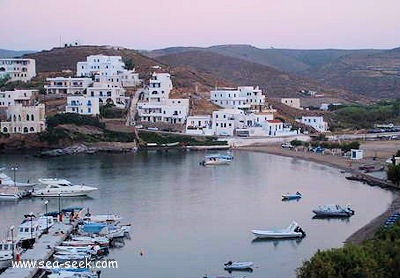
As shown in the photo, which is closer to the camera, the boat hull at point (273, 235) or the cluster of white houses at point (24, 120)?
the boat hull at point (273, 235)

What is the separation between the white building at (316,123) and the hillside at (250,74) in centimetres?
1860

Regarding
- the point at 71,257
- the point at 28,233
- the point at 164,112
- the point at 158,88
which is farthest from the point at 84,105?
the point at 71,257

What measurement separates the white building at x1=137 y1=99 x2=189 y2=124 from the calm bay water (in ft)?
19.4

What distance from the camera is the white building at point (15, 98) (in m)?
41.9

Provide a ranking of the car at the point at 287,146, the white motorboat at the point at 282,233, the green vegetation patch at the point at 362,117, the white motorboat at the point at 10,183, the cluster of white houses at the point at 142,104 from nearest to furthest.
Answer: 1. the white motorboat at the point at 282,233
2. the white motorboat at the point at 10,183
3. the car at the point at 287,146
4. the cluster of white houses at the point at 142,104
5. the green vegetation patch at the point at 362,117

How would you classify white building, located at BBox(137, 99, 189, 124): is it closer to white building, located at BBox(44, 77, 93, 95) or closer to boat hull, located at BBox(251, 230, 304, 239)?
white building, located at BBox(44, 77, 93, 95)

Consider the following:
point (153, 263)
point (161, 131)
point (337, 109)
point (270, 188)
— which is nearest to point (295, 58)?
point (337, 109)

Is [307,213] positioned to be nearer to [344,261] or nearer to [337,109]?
[344,261]

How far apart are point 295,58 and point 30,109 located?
11619 cm

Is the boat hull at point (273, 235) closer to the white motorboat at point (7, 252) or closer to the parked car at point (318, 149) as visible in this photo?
the white motorboat at point (7, 252)

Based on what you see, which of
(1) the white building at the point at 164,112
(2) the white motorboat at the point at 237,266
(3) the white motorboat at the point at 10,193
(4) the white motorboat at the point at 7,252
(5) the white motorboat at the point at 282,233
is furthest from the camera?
(1) the white building at the point at 164,112

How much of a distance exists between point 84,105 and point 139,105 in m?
3.35

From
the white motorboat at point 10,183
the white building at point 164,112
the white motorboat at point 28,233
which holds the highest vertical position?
the white building at point 164,112

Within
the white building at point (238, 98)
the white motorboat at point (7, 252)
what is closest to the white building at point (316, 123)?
the white building at point (238, 98)
